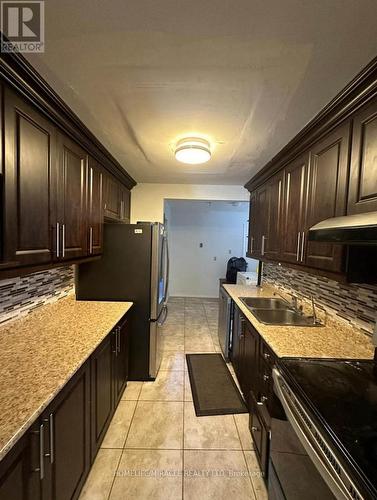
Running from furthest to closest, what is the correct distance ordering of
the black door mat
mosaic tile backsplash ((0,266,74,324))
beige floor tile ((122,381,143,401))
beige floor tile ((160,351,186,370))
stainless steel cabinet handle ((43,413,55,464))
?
beige floor tile ((160,351,186,370)), beige floor tile ((122,381,143,401)), the black door mat, mosaic tile backsplash ((0,266,74,324)), stainless steel cabinet handle ((43,413,55,464))

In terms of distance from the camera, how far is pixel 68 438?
1.22 metres

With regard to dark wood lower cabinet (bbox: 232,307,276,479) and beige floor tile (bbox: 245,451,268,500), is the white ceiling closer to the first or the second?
dark wood lower cabinet (bbox: 232,307,276,479)

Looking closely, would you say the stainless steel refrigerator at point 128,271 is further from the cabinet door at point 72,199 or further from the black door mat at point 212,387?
the black door mat at point 212,387

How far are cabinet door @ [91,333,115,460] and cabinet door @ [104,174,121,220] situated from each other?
1.38 m

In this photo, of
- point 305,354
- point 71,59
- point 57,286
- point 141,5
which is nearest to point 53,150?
point 71,59

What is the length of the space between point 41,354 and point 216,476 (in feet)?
4.57

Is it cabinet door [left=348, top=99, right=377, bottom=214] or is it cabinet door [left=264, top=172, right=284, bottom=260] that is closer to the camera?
cabinet door [left=348, top=99, right=377, bottom=214]

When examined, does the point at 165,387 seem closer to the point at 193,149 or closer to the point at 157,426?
the point at 157,426

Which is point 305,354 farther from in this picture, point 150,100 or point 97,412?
point 150,100

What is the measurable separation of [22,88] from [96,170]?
1.06 meters

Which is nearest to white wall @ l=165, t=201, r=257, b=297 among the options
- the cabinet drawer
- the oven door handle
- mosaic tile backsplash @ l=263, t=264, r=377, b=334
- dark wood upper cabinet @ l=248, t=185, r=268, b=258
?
dark wood upper cabinet @ l=248, t=185, r=268, b=258

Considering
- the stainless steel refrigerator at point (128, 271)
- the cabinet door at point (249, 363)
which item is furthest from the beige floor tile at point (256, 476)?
the stainless steel refrigerator at point (128, 271)

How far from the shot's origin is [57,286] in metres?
2.24

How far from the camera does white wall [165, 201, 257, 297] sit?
645cm
